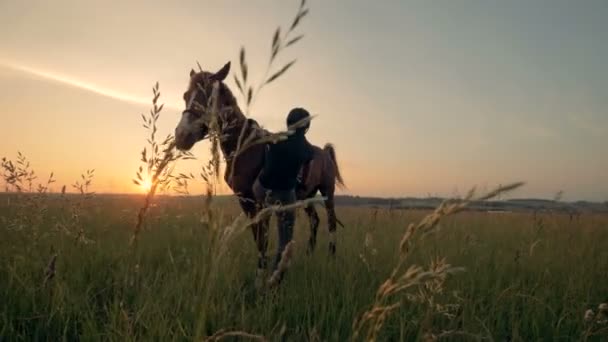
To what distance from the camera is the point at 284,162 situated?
4.93 metres

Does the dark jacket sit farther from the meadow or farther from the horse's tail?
the horse's tail

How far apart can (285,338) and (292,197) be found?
2354mm

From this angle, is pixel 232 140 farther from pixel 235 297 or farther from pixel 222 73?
pixel 235 297

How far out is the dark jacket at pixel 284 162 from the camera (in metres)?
4.93

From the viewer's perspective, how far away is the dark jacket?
493 cm

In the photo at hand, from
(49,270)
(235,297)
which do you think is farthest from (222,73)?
(49,270)

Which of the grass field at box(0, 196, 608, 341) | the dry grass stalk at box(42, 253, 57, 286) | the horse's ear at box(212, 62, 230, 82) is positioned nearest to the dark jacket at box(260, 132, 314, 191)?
the grass field at box(0, 196, 608, 341)

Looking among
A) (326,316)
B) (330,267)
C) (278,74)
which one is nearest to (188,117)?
(330,267)

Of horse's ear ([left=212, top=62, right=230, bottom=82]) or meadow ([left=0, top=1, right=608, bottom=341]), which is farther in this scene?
horse's ear ([left=212, top=62, right=230, bottom=82])

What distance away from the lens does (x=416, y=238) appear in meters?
1.09

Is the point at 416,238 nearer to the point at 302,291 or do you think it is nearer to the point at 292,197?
the point at 302,291

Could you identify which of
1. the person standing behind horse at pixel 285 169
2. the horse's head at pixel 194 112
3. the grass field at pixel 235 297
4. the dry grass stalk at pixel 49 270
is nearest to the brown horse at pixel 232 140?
the horse's head at pixel 194 112

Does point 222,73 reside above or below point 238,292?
above

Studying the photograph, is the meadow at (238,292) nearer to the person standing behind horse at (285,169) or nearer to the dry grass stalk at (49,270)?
the dry grass stalk at (49,270)
